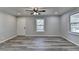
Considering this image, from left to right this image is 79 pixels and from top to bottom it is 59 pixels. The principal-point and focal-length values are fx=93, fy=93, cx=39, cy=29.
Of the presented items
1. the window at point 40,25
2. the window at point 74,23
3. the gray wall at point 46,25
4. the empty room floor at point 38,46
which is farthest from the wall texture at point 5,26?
the window at point 74,23

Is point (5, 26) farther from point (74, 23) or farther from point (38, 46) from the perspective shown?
point (74, 23)

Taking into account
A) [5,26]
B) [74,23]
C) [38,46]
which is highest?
[74,23]

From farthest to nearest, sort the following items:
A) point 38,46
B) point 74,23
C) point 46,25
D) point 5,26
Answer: point 46,25 < point 5,26 < point 74,23 < point 38,46

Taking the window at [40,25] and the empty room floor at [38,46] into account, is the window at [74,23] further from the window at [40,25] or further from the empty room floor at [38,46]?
the window at [40,25]

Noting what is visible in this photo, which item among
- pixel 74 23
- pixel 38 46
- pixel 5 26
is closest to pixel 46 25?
pixel 74 23

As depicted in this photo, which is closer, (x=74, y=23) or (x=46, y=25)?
(x=74, y=23)

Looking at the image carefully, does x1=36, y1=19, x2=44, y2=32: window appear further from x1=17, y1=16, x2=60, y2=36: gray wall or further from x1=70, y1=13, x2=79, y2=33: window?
x1=70, y1=13, x2=79, y2=33: window

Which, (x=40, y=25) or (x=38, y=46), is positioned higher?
(x=40, y=25)
